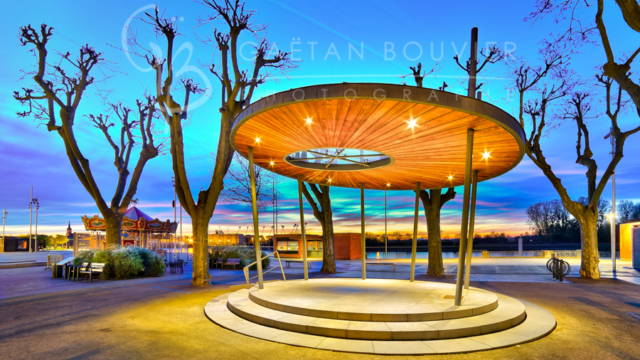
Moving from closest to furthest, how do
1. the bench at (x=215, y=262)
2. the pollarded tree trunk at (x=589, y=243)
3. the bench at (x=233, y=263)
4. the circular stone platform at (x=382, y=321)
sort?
the circular stone platform at (x=382, y=321)
the pollarded tree trunk at (x=589, y=243)
the bench at (x=233, y=263)
the bench at (x=215, y=262)

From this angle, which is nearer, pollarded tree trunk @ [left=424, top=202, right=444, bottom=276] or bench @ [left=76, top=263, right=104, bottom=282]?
bench @ [left=76, top=263, right=104, bottom=282]

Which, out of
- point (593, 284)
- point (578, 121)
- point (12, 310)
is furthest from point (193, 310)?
point (578, 121)

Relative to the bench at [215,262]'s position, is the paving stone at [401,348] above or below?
above

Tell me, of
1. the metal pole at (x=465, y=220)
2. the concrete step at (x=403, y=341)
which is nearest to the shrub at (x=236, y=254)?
the concrete step at (x=403, y=341)

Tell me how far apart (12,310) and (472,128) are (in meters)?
11.1

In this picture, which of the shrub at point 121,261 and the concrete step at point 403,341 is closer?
the concrete step at point 403,341

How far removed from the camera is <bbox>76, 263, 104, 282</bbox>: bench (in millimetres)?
14562

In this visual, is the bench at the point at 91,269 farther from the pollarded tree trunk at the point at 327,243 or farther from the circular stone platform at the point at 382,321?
the pollarded tree trunk at the point at 327,243

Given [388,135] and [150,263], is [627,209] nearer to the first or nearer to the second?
[388,135]

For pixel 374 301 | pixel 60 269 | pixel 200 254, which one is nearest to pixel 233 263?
pixel 200 254

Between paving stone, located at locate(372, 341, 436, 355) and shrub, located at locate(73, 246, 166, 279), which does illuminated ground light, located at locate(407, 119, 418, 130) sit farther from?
shrub, located at locate(73, 246, 166, 279)

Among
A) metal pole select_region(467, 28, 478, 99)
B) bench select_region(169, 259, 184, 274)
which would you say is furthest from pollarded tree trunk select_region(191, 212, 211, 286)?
metal pole select_region(467, 28, 478, 99)

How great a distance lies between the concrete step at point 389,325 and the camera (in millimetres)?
5742

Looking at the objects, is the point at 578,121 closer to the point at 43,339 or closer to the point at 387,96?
the point at 387,96
